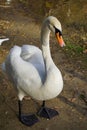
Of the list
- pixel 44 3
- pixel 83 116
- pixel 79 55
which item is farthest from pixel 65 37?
pixel 83 116

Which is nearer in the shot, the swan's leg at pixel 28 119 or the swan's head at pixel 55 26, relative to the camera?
the swan's head at pixel 55 26

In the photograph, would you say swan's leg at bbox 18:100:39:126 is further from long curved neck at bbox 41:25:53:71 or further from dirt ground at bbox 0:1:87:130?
long curved neck at bbox 41:25:53:71

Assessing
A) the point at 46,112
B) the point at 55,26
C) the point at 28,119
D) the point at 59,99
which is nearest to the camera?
the point at 55,26

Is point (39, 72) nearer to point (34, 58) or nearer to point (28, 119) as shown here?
point (34, 58)

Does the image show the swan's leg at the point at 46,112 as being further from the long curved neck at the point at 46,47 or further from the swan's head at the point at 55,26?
the swan's head at the point at 55,26

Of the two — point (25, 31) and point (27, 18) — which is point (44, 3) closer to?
point (27, 18)

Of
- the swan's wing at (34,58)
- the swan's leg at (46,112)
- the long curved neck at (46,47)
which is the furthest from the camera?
the swan's leg at (46,112)

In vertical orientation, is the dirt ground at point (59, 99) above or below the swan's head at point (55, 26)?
below

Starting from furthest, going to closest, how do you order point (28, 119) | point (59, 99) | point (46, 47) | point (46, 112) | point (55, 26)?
point (59, 99), point (46, 112), point (28, 119), point (46, 47), point (55, 26)

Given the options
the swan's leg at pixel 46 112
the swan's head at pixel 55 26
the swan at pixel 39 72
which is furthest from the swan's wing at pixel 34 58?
the swan's leg at pixel 46 112

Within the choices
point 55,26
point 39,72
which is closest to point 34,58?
point 39,72

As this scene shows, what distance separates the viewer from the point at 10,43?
274 inches

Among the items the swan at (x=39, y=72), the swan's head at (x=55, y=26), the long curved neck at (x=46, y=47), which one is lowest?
A: the swan at (x=39, y=72)

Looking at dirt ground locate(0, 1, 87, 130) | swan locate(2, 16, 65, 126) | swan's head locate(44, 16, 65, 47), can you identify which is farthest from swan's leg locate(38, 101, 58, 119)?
swan's head locate(44, 16, 65, 47)
